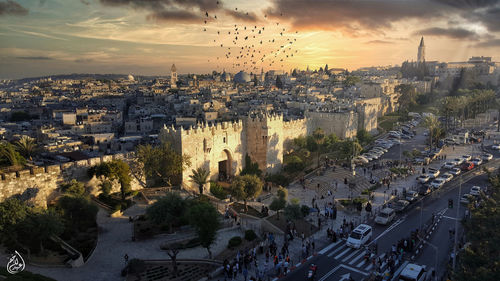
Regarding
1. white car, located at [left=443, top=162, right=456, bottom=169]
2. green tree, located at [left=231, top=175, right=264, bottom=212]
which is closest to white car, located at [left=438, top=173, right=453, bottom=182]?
Result: white car, located at [left=443, top=162, right=456, bottom=169]

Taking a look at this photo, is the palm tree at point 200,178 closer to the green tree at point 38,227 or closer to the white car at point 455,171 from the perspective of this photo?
the green tree at point 38,227

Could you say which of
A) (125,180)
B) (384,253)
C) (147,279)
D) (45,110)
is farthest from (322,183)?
(45,110)

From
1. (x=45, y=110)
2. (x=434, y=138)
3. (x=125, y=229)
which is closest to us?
(x=125, y=229)

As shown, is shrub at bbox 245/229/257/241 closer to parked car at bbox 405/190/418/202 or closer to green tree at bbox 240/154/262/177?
parked car at bbox 405/190/418/202

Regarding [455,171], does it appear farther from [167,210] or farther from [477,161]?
[167,210]

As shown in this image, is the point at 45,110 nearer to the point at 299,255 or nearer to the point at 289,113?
the point at 289,113
